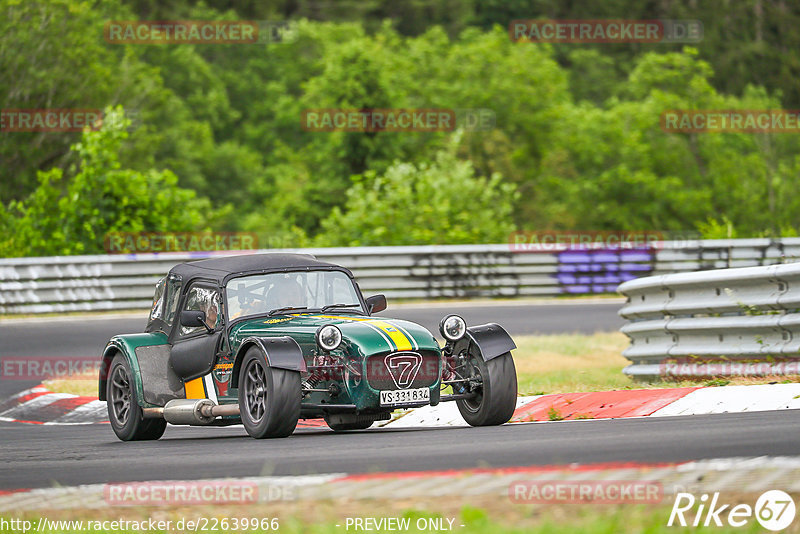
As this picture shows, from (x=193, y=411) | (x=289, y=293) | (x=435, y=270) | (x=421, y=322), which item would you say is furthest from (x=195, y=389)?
(x=435, y=270)

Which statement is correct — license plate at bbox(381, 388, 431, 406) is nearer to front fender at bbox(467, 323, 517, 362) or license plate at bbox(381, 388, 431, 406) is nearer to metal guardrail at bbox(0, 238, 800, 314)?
front fender at bbox(467, 323, 517, 362)

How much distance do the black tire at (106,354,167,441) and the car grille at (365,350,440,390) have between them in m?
2.40

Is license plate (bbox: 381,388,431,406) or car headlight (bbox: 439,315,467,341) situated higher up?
car headlight (bbox: 439,315,467,341)

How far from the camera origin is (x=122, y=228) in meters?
24.8

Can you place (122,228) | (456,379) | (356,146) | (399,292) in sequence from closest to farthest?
(456,379)
(399,292)
(122,228)
(356,146)

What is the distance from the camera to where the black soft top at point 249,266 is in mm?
10328

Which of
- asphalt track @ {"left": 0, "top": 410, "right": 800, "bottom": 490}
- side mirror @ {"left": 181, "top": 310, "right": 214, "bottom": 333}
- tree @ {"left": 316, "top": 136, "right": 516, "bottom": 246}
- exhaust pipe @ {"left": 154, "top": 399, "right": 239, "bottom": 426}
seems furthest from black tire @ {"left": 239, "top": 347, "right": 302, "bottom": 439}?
tree @ {"left": 316, "top": 136, "right": 516, "bottom": 246}

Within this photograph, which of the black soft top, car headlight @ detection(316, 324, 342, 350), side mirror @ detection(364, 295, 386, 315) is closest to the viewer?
car headlight @ detection(316, 324, 342, 350)

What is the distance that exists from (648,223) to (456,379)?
4156 cm

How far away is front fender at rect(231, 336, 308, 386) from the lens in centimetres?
881

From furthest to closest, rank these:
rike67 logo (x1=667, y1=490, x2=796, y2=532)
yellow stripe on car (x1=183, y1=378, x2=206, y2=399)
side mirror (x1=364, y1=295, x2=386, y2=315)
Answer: side mirror (x1=364, y1=295, x2=386, y2=315)
yellow stripe on car (x1=183, y1=378, x2=206, y2=399)
rike67 logo (x1=667, y1=490, x2=796, y2=532)

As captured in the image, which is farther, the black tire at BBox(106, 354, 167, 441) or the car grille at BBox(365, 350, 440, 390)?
the black tire at BBox(106, 354, 167, 441)

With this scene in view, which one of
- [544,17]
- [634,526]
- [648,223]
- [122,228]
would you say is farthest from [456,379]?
[544,17]

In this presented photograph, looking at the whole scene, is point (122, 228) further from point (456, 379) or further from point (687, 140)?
point (687, 140)
